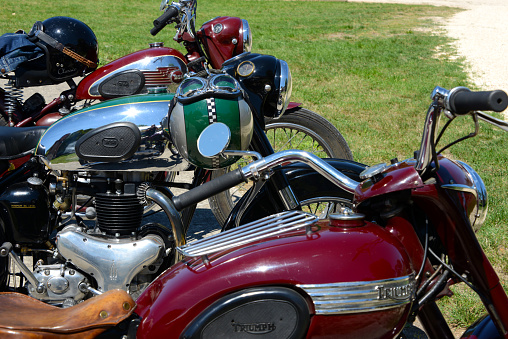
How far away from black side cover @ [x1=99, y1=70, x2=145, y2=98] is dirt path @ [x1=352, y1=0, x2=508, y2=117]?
5.68 metres

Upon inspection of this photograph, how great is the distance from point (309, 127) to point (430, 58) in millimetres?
8547

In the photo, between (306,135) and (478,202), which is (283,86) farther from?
(306,135)

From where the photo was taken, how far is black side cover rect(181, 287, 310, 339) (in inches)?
55.4

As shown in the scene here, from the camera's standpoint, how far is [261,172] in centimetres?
161

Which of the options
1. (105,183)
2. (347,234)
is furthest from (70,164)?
(347,234)

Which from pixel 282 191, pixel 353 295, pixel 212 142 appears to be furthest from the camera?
pixel 282 191

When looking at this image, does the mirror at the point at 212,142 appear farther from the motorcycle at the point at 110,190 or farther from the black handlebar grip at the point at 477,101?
the black handlebar grip at the point at 477,101

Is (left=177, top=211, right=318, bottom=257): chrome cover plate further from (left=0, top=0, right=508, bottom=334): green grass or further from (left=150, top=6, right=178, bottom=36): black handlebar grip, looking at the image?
(left=150, top=6, right=178, bottom=36): black handlebar grip

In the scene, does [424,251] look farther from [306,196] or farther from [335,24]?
[335,24]

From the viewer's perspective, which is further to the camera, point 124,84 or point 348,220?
point 124,84

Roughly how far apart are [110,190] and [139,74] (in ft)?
4.62

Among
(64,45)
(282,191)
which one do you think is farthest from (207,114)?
(64,45)

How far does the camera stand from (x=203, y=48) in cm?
413

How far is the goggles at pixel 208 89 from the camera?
201cm
